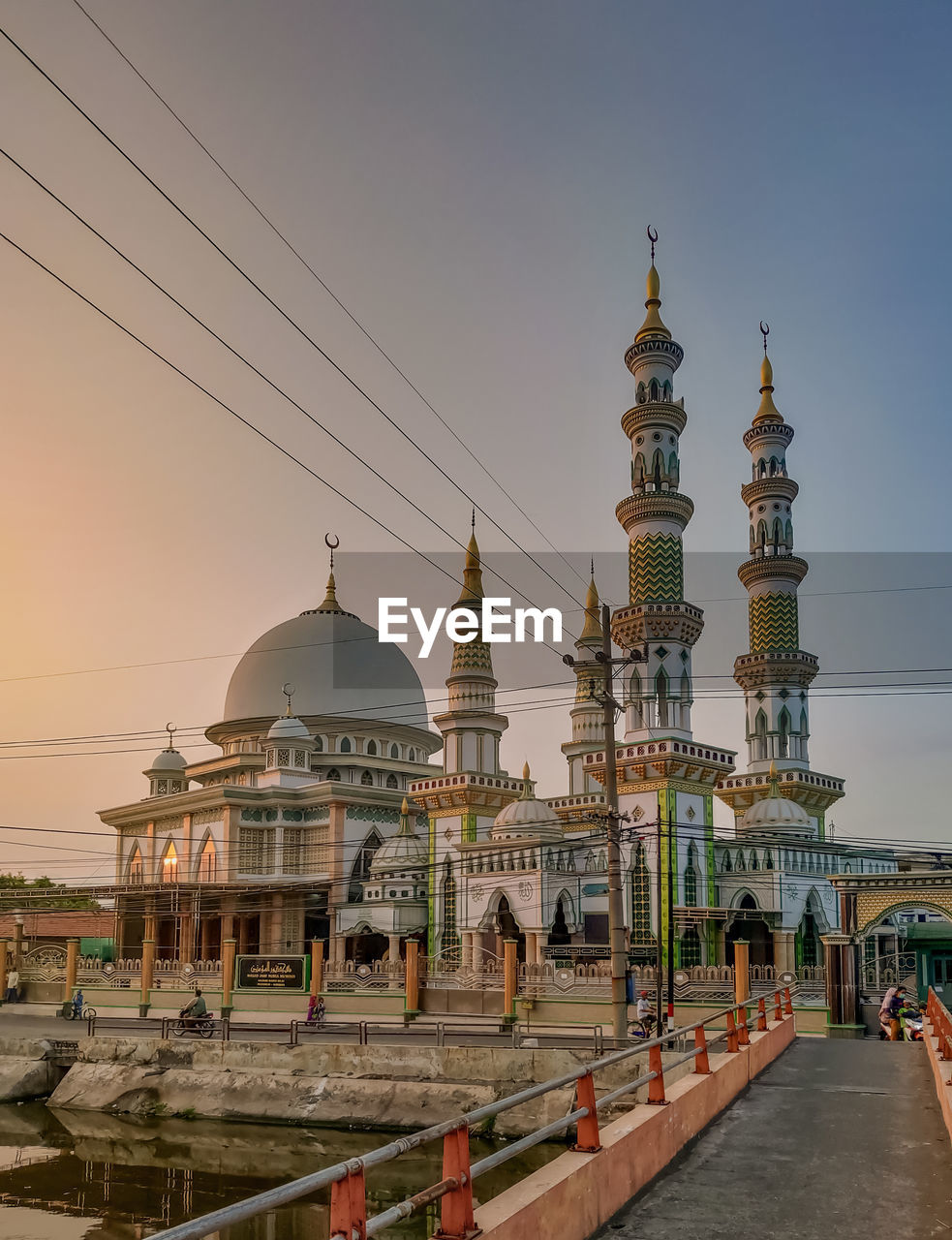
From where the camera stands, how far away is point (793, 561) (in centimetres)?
4772

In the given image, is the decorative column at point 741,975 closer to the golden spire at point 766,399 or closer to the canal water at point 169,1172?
the canal water at point 169,1172

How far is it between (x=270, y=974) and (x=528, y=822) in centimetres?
1032

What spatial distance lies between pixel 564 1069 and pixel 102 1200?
902cm

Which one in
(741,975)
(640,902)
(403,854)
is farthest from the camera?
(403,854)

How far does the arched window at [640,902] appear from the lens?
124 feet

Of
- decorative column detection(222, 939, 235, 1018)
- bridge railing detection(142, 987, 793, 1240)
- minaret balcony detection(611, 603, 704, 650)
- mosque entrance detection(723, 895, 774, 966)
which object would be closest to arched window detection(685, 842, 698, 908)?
mosque entrance detection(723, 895, 774, 966)

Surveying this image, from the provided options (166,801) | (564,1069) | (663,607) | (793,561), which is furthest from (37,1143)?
(793,561)

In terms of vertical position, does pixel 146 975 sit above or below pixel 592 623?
below

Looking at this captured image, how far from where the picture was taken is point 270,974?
116ft

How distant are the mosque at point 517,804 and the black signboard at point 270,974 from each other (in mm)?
3373

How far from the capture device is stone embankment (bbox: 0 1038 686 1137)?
75.0 feet

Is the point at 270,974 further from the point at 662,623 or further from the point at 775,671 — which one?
the point at 775,671

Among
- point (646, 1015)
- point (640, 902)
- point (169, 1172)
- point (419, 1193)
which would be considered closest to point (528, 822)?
point (640, 902)

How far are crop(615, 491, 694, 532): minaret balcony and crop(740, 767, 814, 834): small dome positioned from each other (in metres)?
10.4
